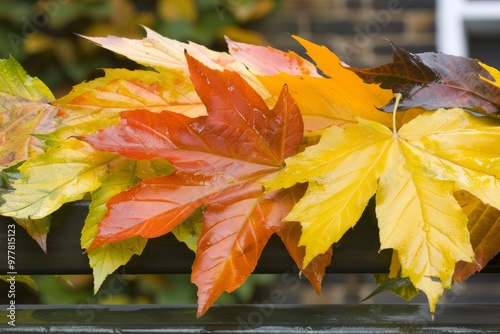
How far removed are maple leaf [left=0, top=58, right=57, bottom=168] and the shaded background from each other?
1804 millimetres

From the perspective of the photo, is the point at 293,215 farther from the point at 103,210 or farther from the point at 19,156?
the point at 19,156

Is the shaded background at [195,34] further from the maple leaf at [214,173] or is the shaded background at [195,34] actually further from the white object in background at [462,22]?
the maple leaf at [214,173]

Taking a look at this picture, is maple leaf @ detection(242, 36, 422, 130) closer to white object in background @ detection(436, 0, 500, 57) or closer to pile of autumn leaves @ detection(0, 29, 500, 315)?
pile of autumn leaves @ detection(0, 29, 500, 315)

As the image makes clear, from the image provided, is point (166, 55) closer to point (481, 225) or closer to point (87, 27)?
point (481, 225)

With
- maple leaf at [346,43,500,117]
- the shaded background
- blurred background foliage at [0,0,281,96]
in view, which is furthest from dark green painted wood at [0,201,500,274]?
blurred background foliage at [0,0,281,96]

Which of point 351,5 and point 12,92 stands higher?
point 12,92

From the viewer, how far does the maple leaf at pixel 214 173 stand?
60cm

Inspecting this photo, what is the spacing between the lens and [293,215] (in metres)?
0.58

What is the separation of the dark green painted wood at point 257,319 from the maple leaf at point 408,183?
0.46 feet

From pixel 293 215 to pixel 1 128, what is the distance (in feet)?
1.12

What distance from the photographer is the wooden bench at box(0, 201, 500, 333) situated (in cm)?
66

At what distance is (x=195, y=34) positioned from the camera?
9.14 feet

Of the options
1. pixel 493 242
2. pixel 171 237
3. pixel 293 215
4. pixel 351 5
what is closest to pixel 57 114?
pixel 171 237

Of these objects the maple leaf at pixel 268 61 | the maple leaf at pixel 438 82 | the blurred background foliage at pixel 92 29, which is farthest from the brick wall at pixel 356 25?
the maple leaf at pixel 438 82
